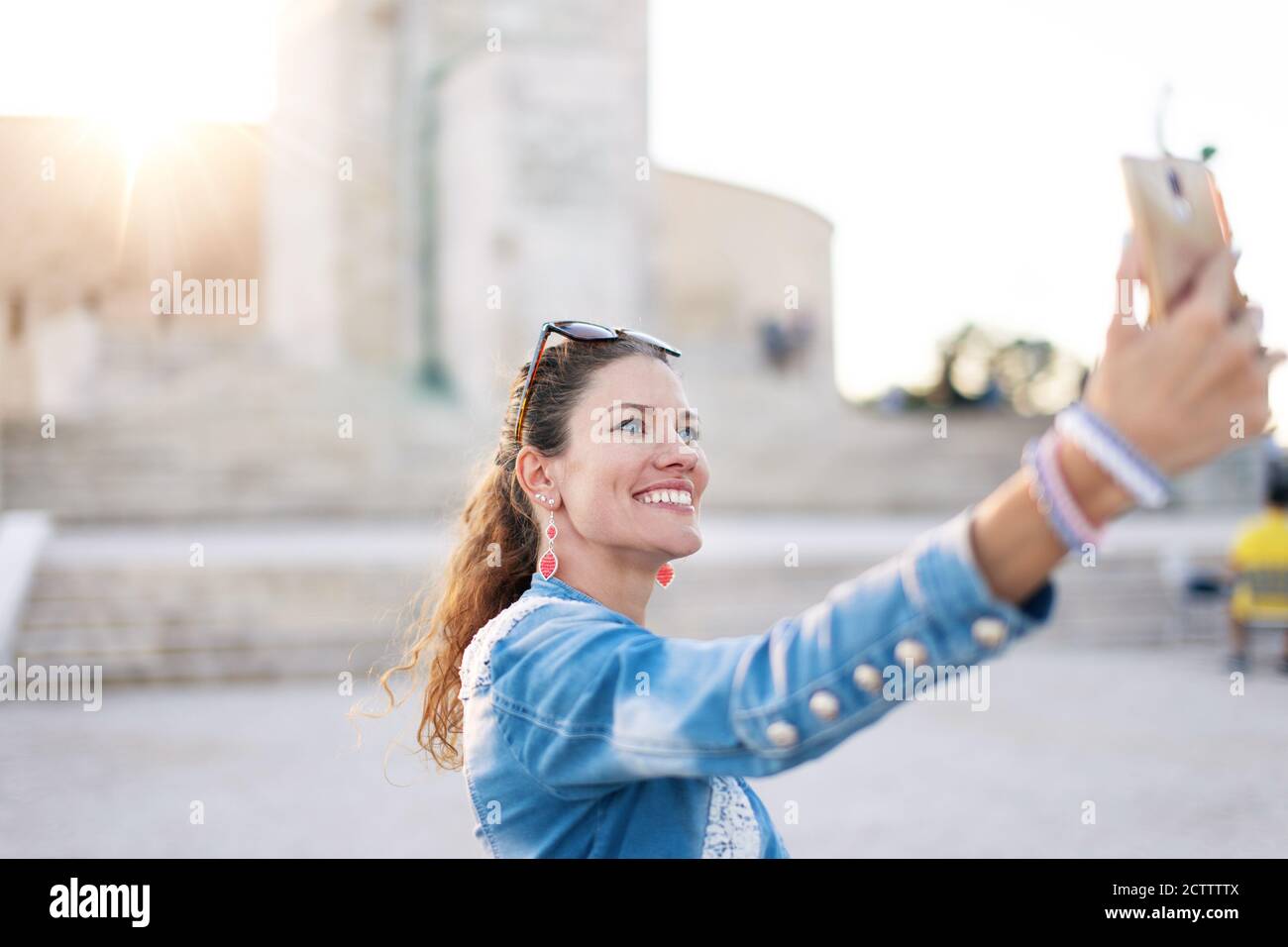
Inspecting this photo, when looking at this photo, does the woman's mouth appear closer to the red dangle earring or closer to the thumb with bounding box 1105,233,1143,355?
the red dangle earring

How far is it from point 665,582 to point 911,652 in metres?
0.99

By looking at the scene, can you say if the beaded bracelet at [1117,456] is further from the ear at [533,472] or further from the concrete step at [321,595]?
the concrete step at [321,595]

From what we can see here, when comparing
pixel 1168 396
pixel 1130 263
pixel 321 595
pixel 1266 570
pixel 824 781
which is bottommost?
pixel 824 781

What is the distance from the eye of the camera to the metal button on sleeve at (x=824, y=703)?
942mm

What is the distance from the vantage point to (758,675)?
3.25 ft

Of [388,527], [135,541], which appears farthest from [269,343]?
[135,541]

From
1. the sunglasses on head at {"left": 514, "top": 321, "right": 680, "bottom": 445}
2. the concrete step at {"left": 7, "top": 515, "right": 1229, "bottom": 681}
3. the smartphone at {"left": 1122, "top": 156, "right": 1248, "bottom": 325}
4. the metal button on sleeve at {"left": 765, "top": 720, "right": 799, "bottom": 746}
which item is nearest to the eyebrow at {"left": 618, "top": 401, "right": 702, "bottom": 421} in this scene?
the sunglasses on head at {"left": 514, "top": 321, "right": 680, "bottom": 445}

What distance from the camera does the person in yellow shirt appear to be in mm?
8336

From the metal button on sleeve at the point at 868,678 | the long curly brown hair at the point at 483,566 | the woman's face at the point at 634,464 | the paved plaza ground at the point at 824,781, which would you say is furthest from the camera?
the paved plaza ground at the point at 824,781

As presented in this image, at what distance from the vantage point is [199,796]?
5.29 m

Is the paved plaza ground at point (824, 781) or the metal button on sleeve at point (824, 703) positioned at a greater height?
the metal button on sleeve at point (824, 703)

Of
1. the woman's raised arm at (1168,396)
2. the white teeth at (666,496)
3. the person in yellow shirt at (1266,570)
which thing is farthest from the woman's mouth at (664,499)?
the person in yellow shirt at (1266,570)

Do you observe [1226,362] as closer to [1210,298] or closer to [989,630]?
[1210,298]

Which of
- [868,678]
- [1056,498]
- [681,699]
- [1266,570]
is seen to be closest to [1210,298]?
[1056,498]
